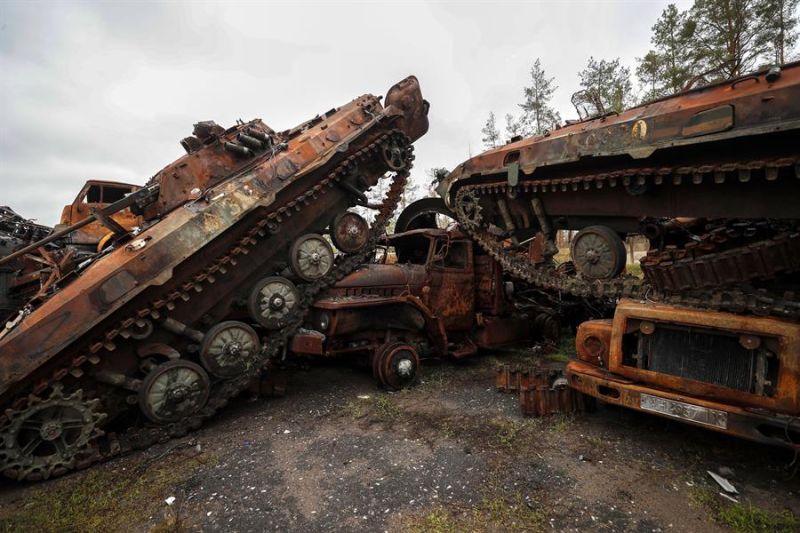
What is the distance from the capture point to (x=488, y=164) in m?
6.02

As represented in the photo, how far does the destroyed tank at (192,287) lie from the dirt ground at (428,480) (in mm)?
490

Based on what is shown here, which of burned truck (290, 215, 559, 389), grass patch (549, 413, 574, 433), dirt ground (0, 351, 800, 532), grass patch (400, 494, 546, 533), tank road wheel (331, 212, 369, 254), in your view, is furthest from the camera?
tank road wheel (331, 212, 369, 254)

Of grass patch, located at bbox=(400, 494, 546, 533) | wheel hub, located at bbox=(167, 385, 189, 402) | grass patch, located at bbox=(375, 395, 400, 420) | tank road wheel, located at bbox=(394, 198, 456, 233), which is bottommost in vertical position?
grass patch, located at bbox=(400, 494, 546, 533)

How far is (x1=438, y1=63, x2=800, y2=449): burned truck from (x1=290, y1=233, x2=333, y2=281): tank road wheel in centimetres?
305

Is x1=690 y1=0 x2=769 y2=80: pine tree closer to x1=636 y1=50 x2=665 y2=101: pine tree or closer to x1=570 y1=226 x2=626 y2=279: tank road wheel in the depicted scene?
x1=636 y1=50 x2=665 y2=101: pine tree

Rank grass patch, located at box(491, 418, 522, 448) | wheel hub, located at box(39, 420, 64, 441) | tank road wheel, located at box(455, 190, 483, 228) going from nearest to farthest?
1. wheel hub, located at box(39, 420, 64, 441)
2. grass patch, located at box(491, 418, 522, 448)
3. tank road wheel, located at box(455, 190, 483, 228)

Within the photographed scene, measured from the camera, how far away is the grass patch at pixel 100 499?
2.96m

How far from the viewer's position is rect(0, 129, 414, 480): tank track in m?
3.78

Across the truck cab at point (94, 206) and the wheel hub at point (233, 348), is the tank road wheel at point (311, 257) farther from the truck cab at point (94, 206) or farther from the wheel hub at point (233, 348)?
the truck cab at point (94, 206)

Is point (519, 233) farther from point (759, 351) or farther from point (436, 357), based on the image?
point (759, 351)

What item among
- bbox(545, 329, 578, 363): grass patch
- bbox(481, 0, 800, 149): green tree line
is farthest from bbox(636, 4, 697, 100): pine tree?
bbox(545, 329, 578, 363): grass patch

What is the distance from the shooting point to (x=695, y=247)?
158 inches

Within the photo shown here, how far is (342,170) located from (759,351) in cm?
515

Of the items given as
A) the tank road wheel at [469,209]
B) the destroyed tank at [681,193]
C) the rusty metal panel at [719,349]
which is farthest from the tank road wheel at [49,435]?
the destroyed tank at [681,193]
